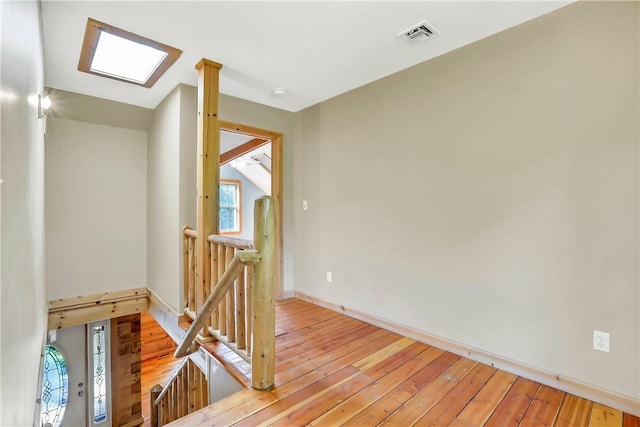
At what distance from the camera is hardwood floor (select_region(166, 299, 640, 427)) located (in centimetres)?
163

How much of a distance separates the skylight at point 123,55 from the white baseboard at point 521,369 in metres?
2.97

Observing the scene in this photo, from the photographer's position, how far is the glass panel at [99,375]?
172 inches

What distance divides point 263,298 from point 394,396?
3.29 ft

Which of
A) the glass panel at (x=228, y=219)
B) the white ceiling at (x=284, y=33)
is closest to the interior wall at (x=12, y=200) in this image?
the white ceiling at (x=284, y=33)

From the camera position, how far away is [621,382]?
1696mm

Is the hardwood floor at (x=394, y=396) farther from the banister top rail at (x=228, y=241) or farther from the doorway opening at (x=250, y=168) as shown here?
the doorway opening at (x=250, y=168)

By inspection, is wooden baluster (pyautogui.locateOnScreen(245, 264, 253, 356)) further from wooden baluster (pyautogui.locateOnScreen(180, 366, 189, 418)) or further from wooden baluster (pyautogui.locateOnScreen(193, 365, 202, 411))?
wooden baluster (pyautogui.locateOnScreen(180, 366, 189, 418))

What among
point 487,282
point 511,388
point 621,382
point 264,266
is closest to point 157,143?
point 264,266

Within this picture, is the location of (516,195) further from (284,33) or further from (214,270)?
(214,270)

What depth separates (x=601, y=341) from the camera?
176 cm

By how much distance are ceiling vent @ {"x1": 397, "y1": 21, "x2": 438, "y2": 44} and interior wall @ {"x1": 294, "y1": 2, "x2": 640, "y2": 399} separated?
325 millimetres

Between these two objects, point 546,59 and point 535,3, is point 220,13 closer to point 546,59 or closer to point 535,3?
point 535,3

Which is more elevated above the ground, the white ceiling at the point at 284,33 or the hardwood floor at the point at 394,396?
the white ceiling at the point at 284,33

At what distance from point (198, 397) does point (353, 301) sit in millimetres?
1653
